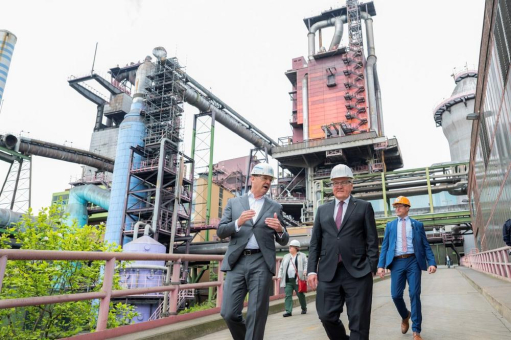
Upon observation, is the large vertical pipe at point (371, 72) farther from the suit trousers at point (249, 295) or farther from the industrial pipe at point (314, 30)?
the suit trousers at point (249, 295)

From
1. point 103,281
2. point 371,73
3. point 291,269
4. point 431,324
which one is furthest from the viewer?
point 371,73

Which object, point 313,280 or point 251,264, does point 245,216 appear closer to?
point 251,264

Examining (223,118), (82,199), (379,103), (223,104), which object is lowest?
A: (82,199)

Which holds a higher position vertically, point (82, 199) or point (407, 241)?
point (82, 199)

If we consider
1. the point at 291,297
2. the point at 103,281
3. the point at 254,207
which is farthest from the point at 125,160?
the point at 254,207

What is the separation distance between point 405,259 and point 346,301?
218cm

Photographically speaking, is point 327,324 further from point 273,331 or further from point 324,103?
point 324,103

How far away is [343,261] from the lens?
134 inches

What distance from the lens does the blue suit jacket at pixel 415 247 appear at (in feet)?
16.6

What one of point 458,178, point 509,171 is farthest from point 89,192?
point 458,178

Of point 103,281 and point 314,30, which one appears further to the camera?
point 314,30

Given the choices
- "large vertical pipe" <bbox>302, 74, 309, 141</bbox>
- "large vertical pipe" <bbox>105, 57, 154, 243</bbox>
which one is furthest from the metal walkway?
"large vertical pipe" <bbox>302, 74, 309, 141</bbox>

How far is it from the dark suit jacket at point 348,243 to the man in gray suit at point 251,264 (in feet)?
1.20

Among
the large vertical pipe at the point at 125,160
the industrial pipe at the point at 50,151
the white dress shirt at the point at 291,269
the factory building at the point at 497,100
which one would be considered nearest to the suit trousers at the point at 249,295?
the white dress shirt at the point at 291,269
